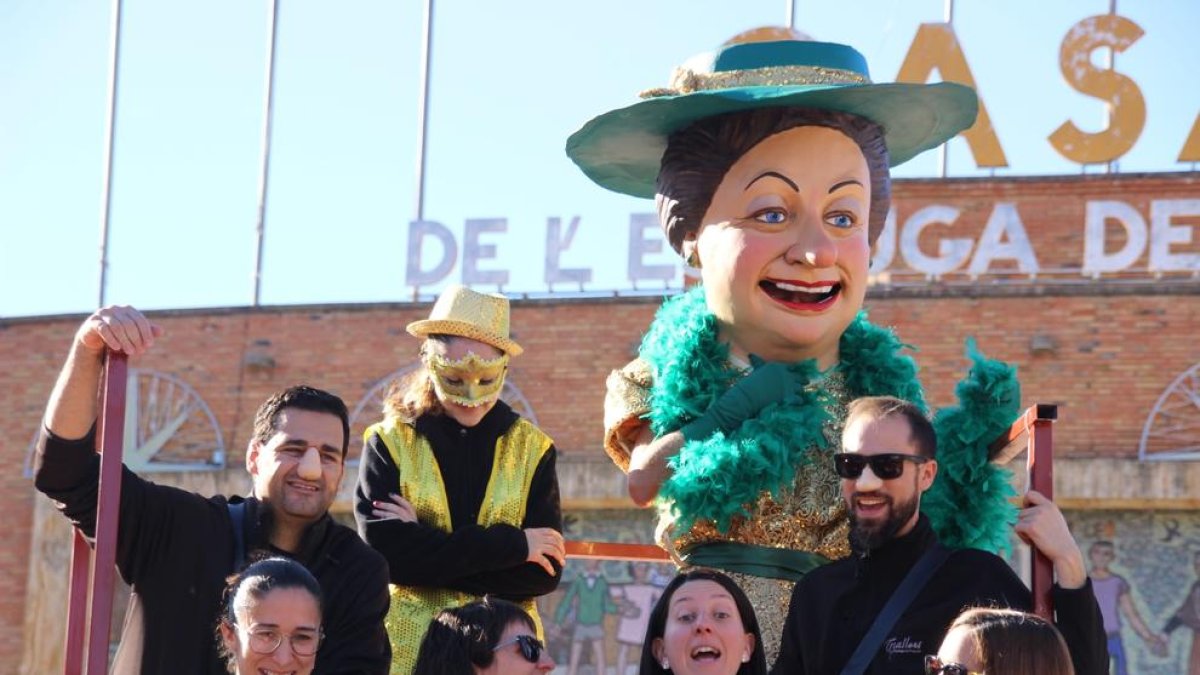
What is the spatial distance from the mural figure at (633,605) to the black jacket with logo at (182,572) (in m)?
15.0

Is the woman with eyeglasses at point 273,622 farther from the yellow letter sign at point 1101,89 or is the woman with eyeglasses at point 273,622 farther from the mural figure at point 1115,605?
the yellow letter sign at point 1101,89

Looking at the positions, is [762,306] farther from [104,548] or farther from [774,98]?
[104,548]

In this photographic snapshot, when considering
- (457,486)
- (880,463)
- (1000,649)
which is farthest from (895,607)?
(457,486)

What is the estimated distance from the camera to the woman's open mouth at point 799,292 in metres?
6.32

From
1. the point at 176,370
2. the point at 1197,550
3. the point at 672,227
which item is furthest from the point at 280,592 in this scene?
the point at 176,370

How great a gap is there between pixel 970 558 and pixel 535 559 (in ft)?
4.98

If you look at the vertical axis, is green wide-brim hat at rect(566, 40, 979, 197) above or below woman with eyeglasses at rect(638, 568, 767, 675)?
above

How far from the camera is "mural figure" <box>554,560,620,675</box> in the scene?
66.8ft

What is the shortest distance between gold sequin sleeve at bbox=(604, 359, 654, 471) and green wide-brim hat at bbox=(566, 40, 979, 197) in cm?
69

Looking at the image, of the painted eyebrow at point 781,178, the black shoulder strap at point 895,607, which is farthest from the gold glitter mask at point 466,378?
the black shoulder strap at point 895,607

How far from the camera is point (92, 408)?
5145 mm

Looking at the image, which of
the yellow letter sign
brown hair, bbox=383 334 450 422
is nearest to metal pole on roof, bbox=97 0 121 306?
the yellow letter sign

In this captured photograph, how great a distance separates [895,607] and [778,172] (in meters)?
1.68

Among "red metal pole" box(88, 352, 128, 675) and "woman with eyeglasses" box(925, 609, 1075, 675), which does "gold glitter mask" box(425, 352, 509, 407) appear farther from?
"woman with eyeglasses" box(925, 609, 1075, 675)
